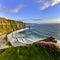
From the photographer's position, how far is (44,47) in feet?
18.0

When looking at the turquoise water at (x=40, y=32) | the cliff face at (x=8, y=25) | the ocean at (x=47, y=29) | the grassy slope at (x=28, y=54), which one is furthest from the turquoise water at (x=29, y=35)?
the grassy slope at (x=28, y=54)

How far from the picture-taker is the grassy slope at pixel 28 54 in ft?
16.9

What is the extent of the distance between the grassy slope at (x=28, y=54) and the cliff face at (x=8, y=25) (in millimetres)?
2654

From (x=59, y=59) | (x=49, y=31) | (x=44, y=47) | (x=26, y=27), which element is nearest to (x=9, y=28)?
(x=26, y=27)

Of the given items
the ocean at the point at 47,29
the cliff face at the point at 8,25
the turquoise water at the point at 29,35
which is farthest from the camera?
the cliff face at the point at 8,25

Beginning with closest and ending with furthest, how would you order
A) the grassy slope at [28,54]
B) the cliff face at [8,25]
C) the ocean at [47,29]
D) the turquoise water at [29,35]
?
the grassy slope at [28,54]
the ocean at [47,29]
the turquoise water at [29,35]
the cliff face at [8,25]

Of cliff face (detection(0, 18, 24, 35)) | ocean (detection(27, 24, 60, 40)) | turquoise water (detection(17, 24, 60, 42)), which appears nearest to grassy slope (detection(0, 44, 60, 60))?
turquoise water (detection(17, 24, 60, 42))

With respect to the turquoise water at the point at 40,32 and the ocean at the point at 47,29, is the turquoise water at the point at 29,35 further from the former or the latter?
the ocean at the point at 47,29

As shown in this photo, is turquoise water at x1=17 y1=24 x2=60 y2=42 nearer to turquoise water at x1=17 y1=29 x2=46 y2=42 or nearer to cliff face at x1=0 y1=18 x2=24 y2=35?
turquoise water at x1=17 y1=29 x2=46 y2=42

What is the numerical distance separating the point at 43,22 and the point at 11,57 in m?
3.26

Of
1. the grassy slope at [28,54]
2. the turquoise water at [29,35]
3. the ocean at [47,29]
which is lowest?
the grassy slope at [28,54]

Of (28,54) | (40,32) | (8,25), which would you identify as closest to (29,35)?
(40,32)

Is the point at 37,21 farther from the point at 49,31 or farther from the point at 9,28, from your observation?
the point at 9,28

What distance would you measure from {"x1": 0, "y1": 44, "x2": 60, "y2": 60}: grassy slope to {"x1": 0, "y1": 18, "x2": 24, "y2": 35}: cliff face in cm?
265
